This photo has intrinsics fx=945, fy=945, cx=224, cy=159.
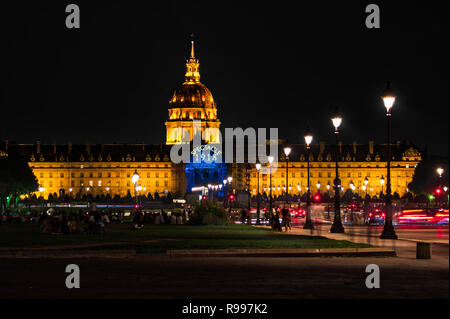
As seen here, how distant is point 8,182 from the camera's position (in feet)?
330

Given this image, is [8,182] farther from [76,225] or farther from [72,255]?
[72,255]

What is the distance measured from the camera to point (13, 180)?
338 ft

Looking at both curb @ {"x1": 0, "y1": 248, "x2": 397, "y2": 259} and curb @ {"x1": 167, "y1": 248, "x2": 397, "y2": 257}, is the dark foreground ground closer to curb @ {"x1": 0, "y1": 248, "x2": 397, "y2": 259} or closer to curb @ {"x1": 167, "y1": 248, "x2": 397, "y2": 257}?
curb @ {"x1": 0, "y1": 248, "x2": 397, "y2": 259}

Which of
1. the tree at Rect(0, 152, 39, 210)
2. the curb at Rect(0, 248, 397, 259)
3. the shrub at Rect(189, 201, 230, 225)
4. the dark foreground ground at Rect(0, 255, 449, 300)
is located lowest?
the dark foreground ground at Rect(0, 255, 449, 300)

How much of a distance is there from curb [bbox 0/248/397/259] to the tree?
233ft

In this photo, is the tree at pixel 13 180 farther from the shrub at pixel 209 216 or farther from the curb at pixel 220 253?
the curb at pixel 220 253

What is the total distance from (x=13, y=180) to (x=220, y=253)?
81.6 m

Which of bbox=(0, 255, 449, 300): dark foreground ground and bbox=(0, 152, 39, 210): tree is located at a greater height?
bbox=(0, 152, 39, 210): tree

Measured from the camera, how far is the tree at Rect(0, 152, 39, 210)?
99500 millimetres

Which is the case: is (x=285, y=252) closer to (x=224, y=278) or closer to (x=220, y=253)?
(x=220, y=253)

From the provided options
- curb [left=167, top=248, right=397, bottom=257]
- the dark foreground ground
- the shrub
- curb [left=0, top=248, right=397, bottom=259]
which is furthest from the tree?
the dark foreground ground

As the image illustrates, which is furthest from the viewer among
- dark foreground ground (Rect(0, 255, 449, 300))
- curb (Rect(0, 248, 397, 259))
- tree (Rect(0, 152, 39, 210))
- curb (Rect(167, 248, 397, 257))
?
tree (Rect(0, 152, 39, 210))
